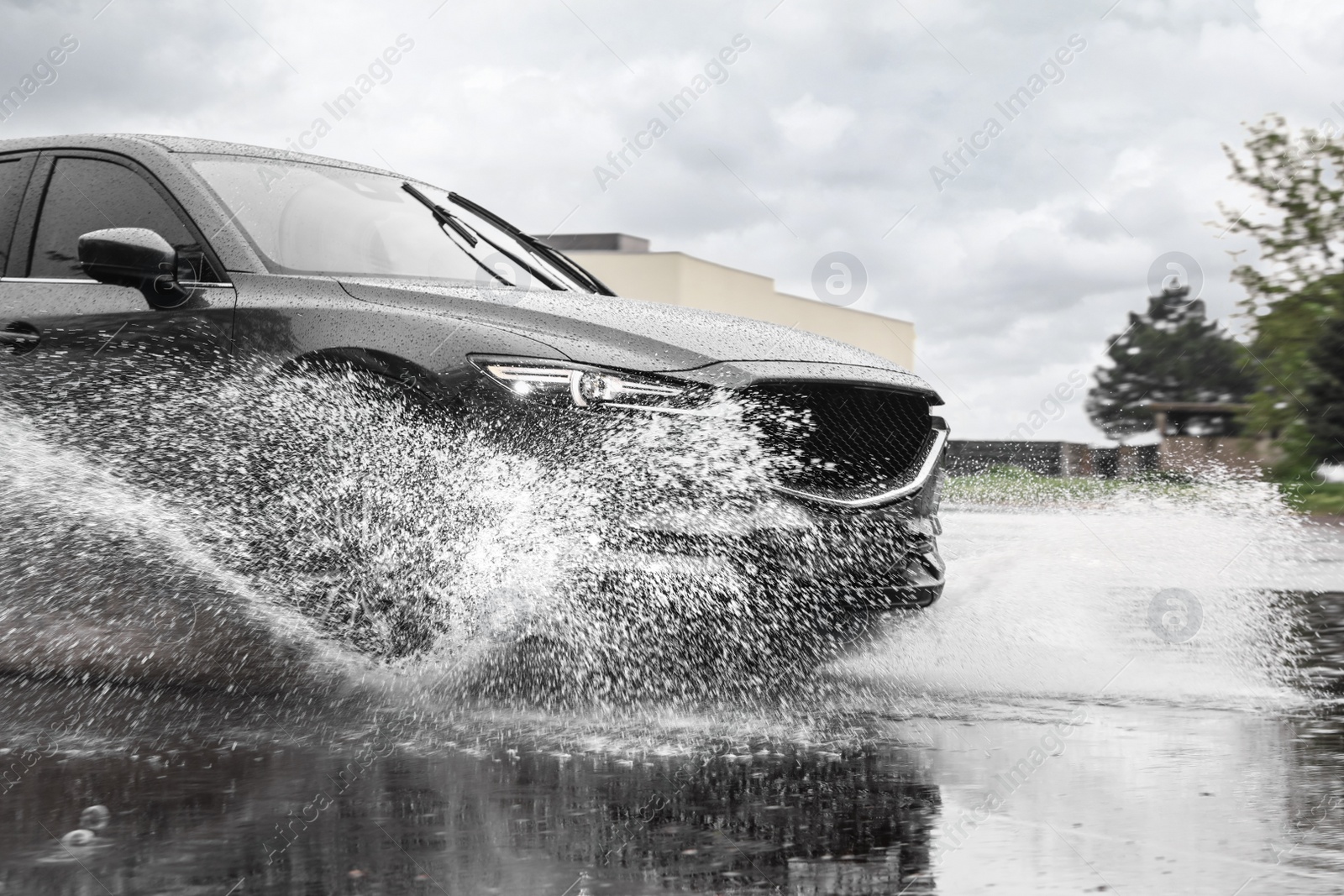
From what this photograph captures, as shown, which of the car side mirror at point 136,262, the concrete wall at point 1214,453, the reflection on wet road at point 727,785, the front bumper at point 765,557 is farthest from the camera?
the concrete wall at point 1214,453

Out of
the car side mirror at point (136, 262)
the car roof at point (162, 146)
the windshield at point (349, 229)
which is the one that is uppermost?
the car roof at point (162, 146)

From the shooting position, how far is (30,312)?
526cm

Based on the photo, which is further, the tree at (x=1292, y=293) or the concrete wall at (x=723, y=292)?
the concrete wall at (x=723, y=292)

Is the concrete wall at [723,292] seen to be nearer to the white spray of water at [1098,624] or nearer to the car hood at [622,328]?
the white spray of water at [1098,624]

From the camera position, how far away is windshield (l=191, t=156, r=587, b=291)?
4.95 meters

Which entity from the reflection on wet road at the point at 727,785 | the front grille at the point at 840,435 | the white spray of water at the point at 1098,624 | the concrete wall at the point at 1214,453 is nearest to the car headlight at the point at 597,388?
the front grille at the point at 840,435

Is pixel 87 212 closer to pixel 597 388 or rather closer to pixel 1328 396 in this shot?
pixel 597 388

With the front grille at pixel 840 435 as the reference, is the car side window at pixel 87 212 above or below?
above

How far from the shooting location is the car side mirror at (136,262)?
186 inches

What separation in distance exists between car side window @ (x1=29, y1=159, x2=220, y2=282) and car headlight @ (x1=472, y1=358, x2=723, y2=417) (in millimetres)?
1600

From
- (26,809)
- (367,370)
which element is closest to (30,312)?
(367,370)

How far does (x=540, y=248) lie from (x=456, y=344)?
2.11 metres

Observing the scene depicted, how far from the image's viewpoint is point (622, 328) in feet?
14.1

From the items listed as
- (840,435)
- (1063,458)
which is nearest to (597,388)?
(840,435)
